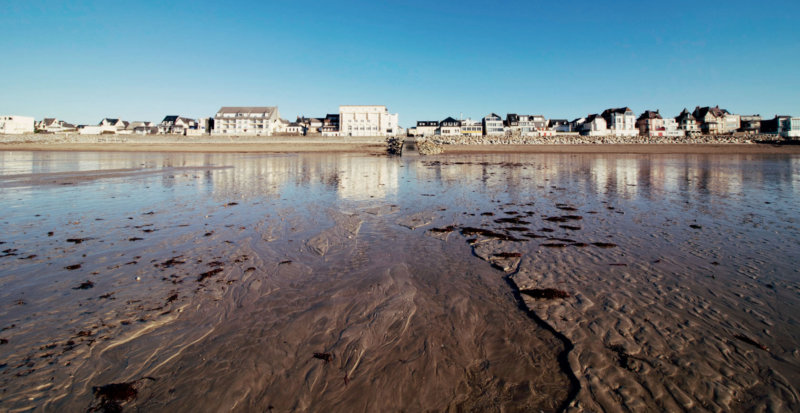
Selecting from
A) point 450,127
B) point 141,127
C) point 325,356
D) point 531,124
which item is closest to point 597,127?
point 531,124

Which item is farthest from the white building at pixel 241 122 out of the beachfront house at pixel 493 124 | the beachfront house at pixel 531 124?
the beachfront house at pixel 531 124

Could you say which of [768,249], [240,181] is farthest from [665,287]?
[240,181]

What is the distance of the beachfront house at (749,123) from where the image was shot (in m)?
95.5

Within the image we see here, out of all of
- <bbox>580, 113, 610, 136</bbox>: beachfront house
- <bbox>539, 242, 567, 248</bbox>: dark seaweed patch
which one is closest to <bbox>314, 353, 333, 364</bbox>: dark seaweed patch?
<bbox>539, 242, 567, 248</bbox>: dark seaweed patch

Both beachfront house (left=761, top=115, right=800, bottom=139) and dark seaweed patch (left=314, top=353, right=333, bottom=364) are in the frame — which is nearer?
dark seaweed patch (left=314, top=353, right=333, bottom=364)

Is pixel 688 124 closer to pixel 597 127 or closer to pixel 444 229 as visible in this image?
pixel 597 127

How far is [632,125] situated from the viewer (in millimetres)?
93938

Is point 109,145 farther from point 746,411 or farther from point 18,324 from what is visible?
point 746,411

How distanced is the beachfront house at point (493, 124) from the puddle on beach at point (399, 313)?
93531mm

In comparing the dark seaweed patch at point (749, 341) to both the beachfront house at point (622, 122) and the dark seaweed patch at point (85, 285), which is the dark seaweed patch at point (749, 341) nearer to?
the dark seaweed patch at point (85, 285)

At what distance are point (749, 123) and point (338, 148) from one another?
11859cm

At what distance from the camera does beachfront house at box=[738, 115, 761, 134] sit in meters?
95.5

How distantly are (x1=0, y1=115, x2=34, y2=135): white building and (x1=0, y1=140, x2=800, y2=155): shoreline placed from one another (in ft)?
138

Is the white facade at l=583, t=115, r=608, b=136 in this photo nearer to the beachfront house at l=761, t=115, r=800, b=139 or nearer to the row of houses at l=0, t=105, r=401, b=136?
the beachfront house at l=761, t=115, r=800, b=139
